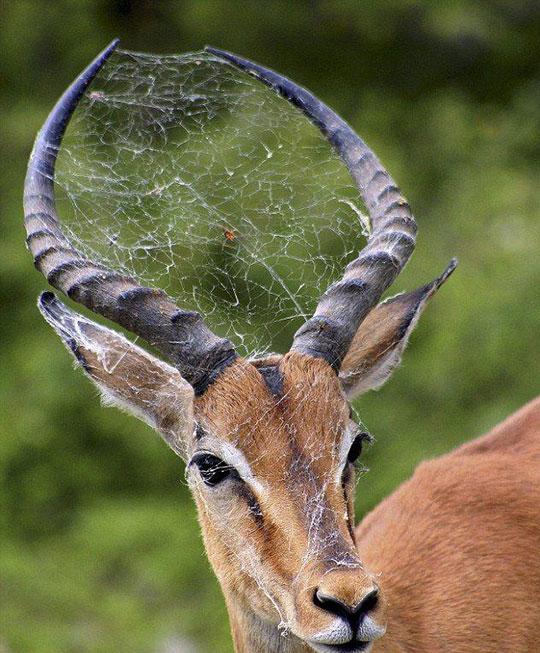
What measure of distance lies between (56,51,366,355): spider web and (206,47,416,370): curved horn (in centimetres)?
33

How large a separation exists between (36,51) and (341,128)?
899 centimetres

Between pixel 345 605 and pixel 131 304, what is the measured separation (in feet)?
5.02

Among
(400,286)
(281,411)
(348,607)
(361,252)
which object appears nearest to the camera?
(348,607)

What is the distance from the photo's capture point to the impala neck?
5.05 m

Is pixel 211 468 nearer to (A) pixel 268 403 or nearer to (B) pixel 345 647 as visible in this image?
(A) pixel 268 403

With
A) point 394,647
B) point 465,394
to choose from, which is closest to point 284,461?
point 394,647

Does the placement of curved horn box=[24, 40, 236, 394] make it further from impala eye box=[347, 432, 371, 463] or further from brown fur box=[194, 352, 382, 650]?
impala eye box=[347, 432, 371, 463]

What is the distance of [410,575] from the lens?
18.9 feet

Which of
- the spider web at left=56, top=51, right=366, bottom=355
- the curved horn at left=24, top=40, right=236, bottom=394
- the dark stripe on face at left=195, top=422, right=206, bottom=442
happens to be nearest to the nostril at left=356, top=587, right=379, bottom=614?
the dark stripe on face at left=195, top=422, right=206, bottom=442

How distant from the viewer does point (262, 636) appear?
5.08 meters

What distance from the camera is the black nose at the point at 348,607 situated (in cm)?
431

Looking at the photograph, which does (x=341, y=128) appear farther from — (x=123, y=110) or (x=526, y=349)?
(x=526, y=349)

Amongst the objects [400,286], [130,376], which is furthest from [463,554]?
[400,286]

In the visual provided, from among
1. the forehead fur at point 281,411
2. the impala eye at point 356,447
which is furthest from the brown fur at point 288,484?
the impala eye at point 356,447
